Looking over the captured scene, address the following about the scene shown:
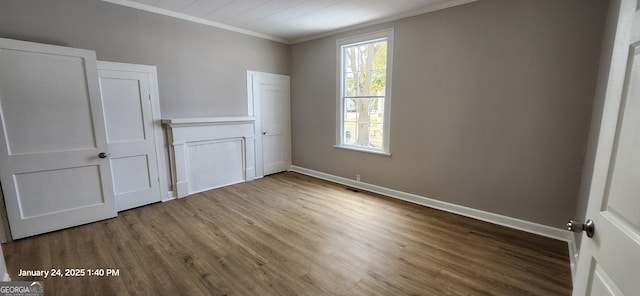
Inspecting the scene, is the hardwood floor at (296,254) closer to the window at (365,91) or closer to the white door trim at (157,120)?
the white door trim at (157,120)

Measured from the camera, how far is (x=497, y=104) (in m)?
2.78

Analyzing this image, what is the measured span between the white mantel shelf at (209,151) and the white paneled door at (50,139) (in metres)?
0.85

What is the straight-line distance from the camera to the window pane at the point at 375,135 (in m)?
3.92

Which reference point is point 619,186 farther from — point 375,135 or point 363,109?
point 363,109

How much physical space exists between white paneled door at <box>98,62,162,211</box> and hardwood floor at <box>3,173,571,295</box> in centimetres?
28

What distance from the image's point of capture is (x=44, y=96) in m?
2.53

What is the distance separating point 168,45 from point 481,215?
4.57 m

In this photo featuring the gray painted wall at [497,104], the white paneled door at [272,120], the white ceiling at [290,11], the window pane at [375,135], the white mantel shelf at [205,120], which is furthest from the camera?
the white paneled door at [272,120]

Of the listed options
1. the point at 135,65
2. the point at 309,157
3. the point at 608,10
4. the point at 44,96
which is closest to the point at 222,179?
the point at 309,157

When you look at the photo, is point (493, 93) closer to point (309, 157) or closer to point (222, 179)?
point (309, 157)

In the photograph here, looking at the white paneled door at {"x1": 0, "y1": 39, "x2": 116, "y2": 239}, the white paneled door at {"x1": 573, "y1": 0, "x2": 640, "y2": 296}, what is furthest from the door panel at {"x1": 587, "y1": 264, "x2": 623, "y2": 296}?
the white paneled door at {"x1": 0, "y1": 39, "x2": 116, "y2": 239}

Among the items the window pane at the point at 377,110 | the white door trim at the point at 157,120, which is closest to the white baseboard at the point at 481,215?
the window pane at the point at 377,110

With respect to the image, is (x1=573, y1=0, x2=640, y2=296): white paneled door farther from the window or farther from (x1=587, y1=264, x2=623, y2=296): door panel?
the window

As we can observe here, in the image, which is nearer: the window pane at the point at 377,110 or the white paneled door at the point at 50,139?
the white paneled door at the point at 50,139
